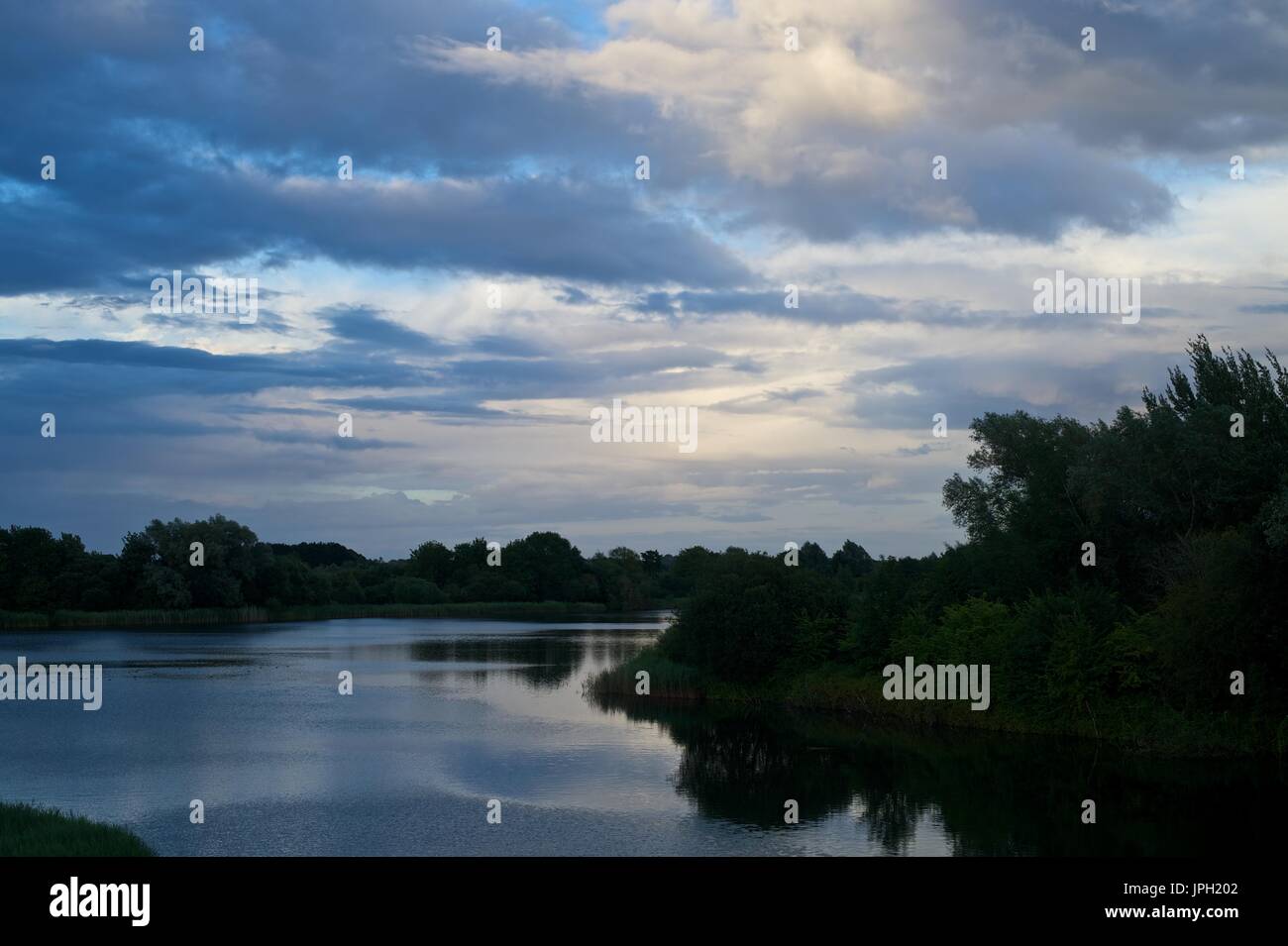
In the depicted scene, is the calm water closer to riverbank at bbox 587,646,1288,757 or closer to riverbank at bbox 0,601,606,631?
riverbank at bbox 587,646,1288,757

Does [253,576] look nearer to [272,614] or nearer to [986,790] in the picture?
[272,614]

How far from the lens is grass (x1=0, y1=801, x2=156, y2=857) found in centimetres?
1680

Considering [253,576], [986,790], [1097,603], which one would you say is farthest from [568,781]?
[253,576]

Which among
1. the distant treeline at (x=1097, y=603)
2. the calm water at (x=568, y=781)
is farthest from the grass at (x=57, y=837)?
the distant treeline at (x=1097, y=603)

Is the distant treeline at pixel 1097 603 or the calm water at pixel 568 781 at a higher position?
the distant treeline at pixel 1097 603

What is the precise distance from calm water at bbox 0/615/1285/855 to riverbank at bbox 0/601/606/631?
49704 millimetres

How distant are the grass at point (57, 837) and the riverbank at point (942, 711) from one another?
24.8m

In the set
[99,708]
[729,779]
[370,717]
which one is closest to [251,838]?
[729,779]

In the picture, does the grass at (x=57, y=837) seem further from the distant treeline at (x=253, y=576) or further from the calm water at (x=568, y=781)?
the distant treeline at (x=253, y=576)

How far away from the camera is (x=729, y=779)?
90.8 ft

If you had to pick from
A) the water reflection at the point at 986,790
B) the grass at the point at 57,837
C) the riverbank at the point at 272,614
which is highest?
the grass at the point at 57,837

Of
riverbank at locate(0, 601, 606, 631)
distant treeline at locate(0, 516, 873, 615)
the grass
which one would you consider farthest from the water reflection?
riverbank at locate(0, 601, 606, 631)

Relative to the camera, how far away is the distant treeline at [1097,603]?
27562mm
